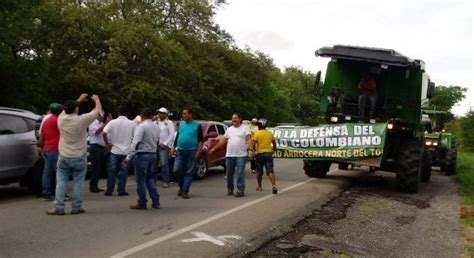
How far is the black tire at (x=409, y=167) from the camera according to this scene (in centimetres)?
1427

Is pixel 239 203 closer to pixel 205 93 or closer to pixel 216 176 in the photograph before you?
pixel 216 176

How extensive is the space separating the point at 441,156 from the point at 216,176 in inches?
397

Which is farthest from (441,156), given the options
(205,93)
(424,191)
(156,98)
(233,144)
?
(205,93)

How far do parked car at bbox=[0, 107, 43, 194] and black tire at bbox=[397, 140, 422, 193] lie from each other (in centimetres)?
839

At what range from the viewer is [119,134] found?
1191cm

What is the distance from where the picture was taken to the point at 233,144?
491 inches

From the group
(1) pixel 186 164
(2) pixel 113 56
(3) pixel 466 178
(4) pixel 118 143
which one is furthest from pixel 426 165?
(2) pixel 113 56

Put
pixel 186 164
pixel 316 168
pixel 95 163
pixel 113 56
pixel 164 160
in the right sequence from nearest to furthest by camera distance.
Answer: pixel 186 164 < pixel 95 163 < pixel 164 160 < pixel 316 168 < pixel 113 56

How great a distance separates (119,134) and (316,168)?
692cm

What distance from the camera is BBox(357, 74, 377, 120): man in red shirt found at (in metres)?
14.9

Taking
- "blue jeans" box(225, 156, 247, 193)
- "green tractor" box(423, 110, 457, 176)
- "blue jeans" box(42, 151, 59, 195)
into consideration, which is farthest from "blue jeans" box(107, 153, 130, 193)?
"green tractor" box(423, 110, 457, 176)

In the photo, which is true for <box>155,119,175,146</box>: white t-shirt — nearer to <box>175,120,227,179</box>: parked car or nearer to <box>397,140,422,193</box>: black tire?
<box>175,120,227,179</box>: parked car

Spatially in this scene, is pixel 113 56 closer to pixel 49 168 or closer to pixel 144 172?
pixel 49 168

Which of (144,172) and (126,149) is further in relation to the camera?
(126,149)
